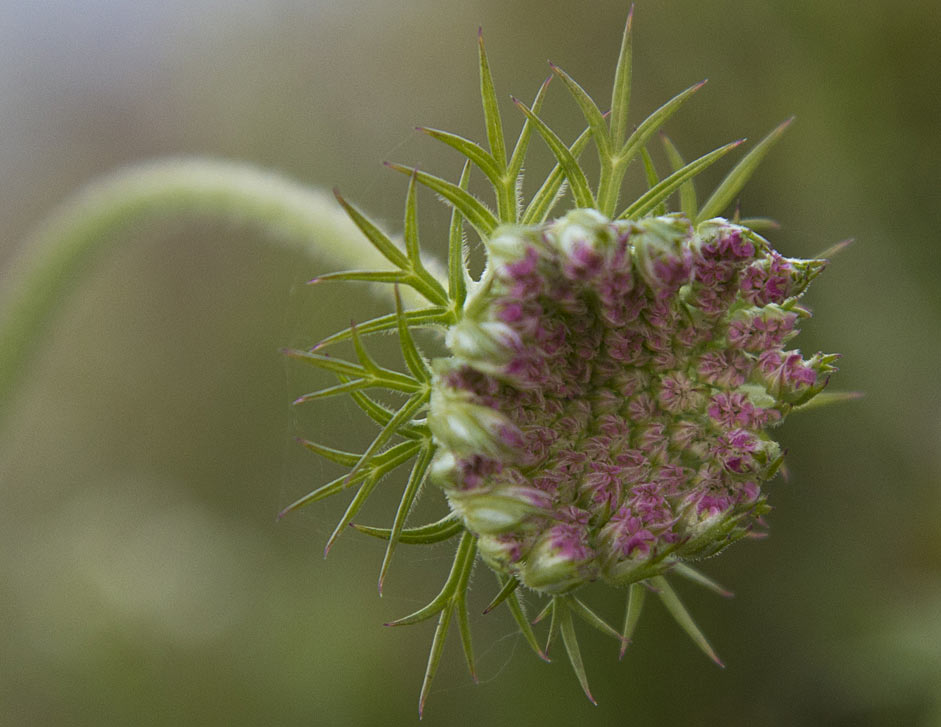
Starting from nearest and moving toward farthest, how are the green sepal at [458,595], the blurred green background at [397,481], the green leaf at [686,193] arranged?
the green sepal at [458,595] < the green leaf at [686,193] < the blurred green background at [397,481]

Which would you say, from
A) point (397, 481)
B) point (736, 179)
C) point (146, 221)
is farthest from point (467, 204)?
point (397, 481)

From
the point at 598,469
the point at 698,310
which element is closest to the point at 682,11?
the point at 698,310

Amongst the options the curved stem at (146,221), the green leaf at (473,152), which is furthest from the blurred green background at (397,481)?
the green leaf at (473,152)

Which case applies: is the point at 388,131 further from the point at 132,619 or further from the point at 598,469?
the point at 598,469

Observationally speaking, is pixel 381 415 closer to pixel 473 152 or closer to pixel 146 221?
pixel 473 152

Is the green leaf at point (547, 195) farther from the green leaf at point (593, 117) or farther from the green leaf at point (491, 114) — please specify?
the green leaf at point (491, 114)

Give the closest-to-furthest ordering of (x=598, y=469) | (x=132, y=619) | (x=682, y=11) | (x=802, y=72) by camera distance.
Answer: (x=598, y=469), (x=132, y=619), (x=802, y=72), (x=682, y=11)

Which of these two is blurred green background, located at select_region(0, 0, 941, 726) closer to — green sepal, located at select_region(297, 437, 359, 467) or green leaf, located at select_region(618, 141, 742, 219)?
green sepal, located at select_region(297, 437, 359, 467)
